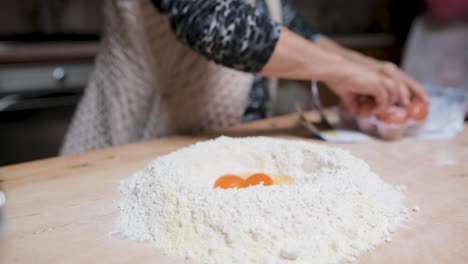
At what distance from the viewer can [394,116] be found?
35.8 inches

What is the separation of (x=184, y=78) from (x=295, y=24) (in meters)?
0.41

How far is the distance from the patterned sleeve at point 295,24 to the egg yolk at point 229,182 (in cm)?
69

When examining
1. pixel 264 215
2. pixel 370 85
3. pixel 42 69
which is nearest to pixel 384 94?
pixel 370 85

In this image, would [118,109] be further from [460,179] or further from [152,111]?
[460,179]

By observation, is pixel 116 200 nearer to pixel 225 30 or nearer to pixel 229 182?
pixel 229 182

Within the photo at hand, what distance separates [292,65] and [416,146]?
311 mm

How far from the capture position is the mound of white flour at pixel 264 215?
49 cm

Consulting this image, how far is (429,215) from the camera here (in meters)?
0.59

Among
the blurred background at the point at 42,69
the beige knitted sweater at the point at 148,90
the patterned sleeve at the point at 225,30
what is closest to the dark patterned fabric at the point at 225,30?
the patterned sleeve at the point at 225,30

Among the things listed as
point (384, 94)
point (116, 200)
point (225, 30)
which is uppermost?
point (225, 30)

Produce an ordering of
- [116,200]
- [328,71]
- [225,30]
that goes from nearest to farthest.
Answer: [116,200]
[225,30]
[328,71]

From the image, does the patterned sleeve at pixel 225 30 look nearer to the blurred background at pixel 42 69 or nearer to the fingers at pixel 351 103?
the fingers at pixel 351 103

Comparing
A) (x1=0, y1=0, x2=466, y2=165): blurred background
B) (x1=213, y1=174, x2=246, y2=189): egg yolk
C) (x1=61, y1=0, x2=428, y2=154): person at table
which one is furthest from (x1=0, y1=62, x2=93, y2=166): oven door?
(x1=213, y1=174, x2=246, y2=189): egg yolk

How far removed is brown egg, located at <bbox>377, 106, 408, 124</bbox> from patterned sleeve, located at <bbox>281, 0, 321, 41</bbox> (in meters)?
0.41
